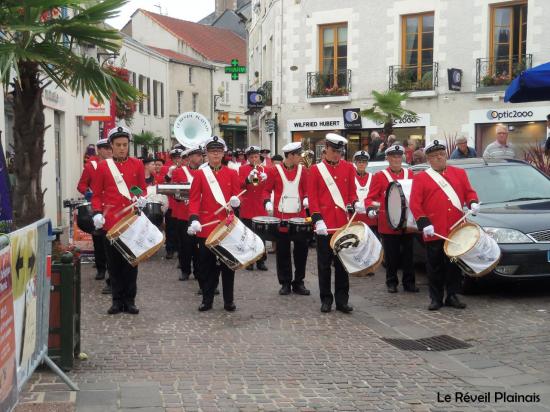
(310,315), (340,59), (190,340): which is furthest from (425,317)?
(340,59)

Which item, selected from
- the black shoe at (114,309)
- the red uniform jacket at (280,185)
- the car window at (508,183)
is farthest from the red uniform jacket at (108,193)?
the car window at (508,183)

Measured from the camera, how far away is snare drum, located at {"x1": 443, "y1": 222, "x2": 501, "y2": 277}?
8.12 m

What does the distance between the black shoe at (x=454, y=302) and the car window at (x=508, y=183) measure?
5.68 ft

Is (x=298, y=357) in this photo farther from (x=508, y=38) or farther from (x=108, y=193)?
(x=508, y=38)

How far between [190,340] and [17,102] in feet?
8.78

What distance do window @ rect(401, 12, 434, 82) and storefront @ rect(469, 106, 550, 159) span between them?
2.38 meters

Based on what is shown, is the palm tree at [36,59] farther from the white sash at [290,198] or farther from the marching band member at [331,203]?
the white sash at [290,198]

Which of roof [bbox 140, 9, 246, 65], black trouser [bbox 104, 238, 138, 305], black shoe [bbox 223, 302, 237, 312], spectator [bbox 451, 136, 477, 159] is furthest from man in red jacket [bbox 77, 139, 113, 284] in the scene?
roof [bbox 140, 9, 246, 65]

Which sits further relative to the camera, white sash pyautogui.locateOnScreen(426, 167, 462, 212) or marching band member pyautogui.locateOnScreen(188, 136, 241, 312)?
marching band member pyautogui.locateOnScreen(188, 136, 241, 312)

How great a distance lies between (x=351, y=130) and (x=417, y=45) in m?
3.82

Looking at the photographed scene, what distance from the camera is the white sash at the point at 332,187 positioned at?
8875mm

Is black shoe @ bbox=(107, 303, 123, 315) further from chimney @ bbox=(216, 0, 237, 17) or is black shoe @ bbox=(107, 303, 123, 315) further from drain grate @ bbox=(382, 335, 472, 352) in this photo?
chimney @ bbox=(216, 0, 237, 17)

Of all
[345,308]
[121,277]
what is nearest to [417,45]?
[345,308]

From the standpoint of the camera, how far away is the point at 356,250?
819 centimetres
